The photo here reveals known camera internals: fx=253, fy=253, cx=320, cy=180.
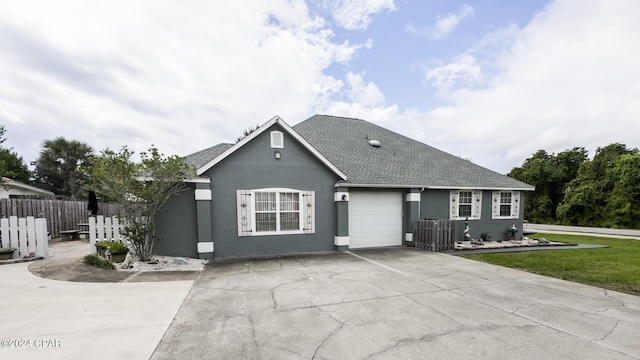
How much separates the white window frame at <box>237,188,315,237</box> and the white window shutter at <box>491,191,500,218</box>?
9372mm

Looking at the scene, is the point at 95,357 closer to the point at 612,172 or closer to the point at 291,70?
the point at 291,70

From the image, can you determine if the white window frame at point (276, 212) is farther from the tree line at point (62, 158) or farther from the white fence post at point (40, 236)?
the tree line at point (62, 158)

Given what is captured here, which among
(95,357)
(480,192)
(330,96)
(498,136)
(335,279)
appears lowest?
(335,279)

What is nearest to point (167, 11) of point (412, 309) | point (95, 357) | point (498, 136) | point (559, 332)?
point (95, 357)

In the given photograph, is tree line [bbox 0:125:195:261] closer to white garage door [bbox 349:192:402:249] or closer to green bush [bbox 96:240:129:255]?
green bush [bbox 96:240:129:255]

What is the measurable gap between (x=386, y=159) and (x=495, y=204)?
232 inches

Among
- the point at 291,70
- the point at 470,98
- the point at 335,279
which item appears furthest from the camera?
the point at 470,98

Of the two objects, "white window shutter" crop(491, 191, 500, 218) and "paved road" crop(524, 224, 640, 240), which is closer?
"white window shutter" crop(491, 191, 500, 218)

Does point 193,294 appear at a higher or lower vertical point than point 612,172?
lower

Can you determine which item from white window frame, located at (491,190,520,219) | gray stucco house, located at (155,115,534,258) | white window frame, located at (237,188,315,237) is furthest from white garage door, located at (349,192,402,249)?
white window frame, located at (491,190,520,219)

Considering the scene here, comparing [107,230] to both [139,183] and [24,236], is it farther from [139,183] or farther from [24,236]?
[139,183]

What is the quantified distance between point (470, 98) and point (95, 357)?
63.8 ft

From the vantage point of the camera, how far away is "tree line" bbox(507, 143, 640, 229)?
890 inches

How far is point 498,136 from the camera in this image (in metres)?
26.0
